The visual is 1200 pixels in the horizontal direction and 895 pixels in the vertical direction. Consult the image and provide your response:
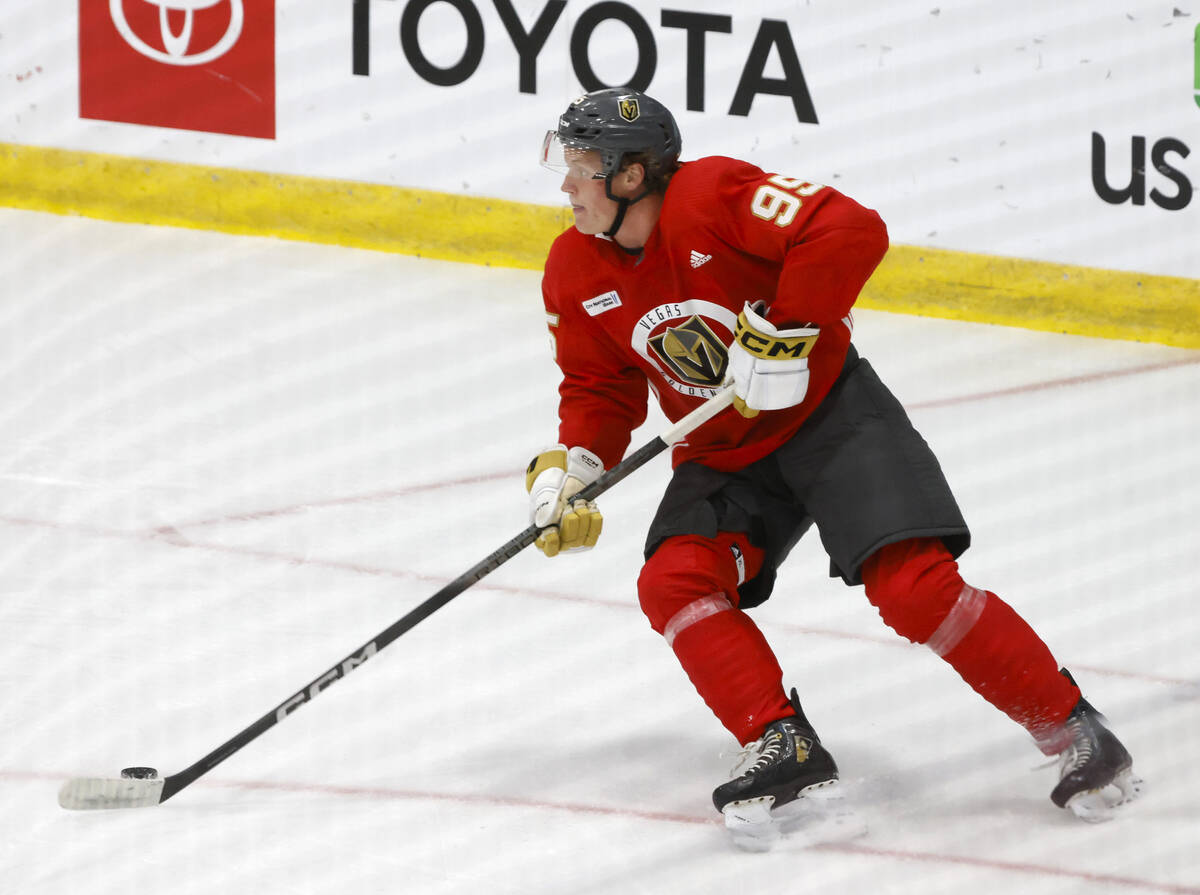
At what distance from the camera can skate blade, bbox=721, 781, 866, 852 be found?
2.63 metres

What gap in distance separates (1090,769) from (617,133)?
44.1 inches

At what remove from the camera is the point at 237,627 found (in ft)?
10.6

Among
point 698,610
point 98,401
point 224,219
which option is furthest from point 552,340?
point 224,219

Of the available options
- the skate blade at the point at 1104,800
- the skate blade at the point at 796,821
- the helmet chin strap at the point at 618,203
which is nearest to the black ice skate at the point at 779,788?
the skate blade at the point at 796,821

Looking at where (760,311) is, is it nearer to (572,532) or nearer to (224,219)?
(572,532)

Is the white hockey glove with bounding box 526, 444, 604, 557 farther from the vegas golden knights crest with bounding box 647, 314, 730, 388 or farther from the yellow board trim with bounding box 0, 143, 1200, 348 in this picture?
the yellow board trim with bounding box 0, 143, 1200, 348

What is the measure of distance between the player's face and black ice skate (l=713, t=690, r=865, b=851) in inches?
29.5

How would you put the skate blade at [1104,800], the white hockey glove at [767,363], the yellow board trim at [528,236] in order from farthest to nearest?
the yellow board trim at [528,236] < the skate blade at [1104,800] < the white hockey glove at [767,363]

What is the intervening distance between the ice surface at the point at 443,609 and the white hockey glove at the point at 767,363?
61 centimetres

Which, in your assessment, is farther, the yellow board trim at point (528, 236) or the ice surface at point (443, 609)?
the yellow board trim at point (528, 236)

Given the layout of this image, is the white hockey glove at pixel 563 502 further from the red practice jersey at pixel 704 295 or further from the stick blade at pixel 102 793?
the stick blade at pixel 102 793

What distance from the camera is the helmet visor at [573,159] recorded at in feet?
8.84

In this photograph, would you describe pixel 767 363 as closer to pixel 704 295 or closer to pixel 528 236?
pixel 704 295

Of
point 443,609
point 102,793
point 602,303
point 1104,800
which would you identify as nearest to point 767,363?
point 602,303
